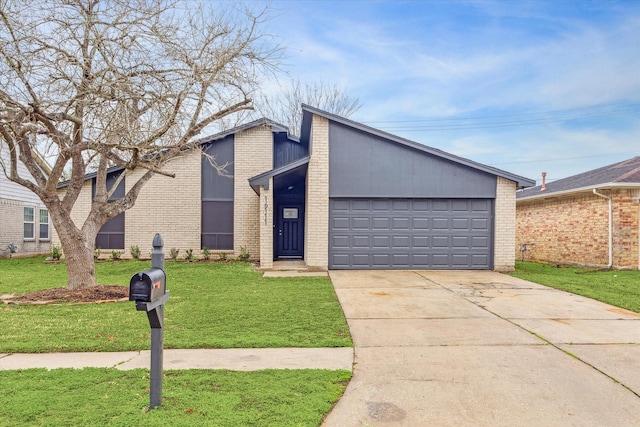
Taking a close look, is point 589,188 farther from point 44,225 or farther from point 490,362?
point 44,225

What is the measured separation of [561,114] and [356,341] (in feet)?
120

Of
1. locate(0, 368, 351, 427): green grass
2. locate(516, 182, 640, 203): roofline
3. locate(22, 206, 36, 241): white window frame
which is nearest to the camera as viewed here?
locate(0, 368, 351, 427): green grass

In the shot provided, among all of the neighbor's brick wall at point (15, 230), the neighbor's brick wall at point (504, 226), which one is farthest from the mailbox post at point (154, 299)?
the neighbor's brick wall at point (15, 230)

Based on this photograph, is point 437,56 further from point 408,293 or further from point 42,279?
point 42,279

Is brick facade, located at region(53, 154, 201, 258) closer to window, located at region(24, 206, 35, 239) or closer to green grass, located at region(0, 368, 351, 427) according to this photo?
window, located at region(24, 206, 35, 239)

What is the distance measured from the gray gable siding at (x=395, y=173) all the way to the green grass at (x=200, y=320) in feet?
12.5

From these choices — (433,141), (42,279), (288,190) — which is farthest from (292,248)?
(433,141)

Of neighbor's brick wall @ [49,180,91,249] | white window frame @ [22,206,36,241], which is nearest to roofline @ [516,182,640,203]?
neighbor's brick wall @ [49,180,91,249]

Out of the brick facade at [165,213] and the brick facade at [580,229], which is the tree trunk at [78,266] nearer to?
the brick facade at [165,213]

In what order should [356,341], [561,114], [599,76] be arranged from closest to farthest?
[356,341] < [599,76] < [561,114]

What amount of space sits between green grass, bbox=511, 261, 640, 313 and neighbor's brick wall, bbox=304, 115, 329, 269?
18.3 feet

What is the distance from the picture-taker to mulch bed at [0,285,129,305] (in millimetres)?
7613

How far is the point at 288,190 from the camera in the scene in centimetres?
1609

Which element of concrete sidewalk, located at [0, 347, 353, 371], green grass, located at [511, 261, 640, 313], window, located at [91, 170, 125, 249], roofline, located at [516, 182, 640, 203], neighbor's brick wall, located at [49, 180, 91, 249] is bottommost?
green grass, located at [511, 261, 640, 313]
